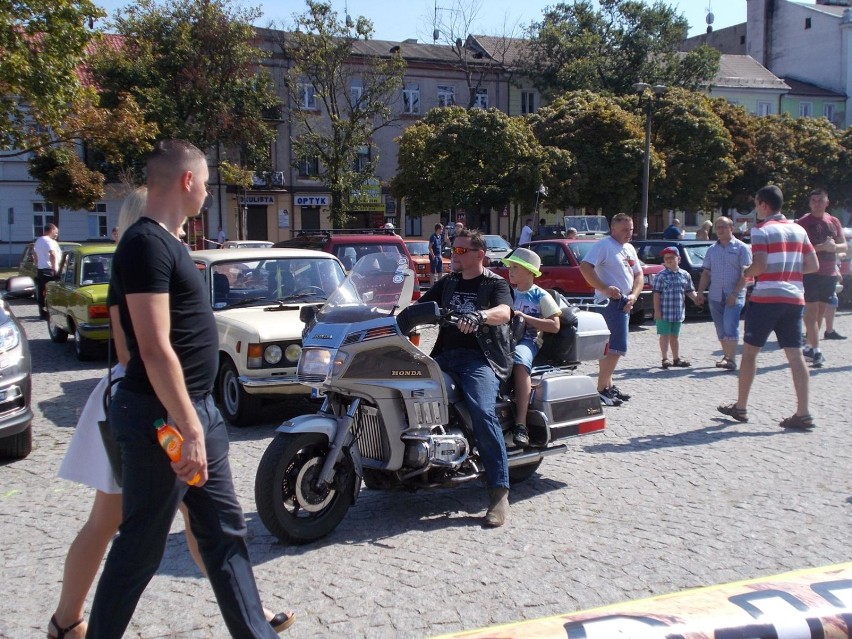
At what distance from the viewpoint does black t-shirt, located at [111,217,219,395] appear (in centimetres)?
278

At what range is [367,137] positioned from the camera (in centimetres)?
3812

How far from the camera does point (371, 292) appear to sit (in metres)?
5.18

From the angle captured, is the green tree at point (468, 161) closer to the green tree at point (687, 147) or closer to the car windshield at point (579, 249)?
→ the green tree at point (687, 147)

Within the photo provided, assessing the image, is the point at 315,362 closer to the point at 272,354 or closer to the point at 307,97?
the point at 272,354

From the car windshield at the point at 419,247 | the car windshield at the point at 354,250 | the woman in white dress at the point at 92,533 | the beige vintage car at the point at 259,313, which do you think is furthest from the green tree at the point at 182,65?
the woman in white dress at the point at 92,533

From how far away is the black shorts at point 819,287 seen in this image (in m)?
11.0

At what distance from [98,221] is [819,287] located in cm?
3906

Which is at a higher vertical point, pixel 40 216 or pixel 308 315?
pixel 40 216

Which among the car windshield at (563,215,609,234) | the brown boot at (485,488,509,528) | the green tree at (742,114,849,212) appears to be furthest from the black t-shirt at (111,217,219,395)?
the green tree at (742,114,849,212)

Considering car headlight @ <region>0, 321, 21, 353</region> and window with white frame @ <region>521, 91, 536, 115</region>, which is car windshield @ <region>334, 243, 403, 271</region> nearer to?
car headlight @ <region>0, 321, 21, 353</region>

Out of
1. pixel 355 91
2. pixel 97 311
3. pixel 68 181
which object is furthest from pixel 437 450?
pixel 355 91

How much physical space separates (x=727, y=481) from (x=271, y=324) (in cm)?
414

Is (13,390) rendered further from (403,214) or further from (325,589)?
(403,214)

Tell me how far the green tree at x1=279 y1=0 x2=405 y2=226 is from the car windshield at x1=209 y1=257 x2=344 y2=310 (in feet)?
94.9
